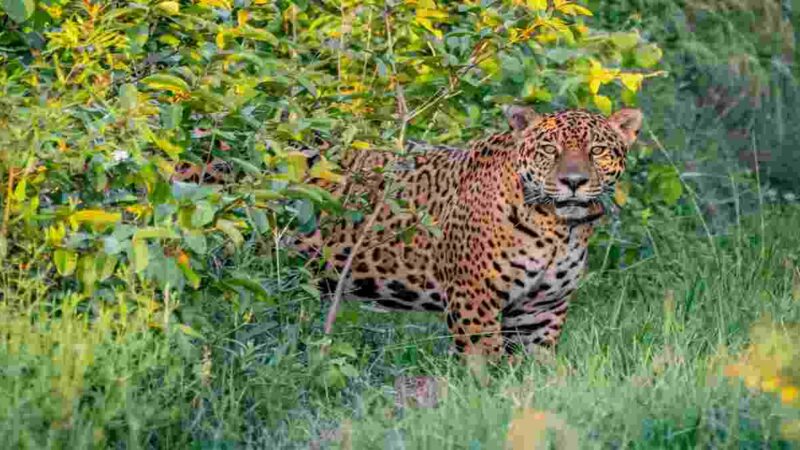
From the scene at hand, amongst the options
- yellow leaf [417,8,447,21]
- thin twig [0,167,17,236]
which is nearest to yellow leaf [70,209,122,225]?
thin twig [0,167,17,236]

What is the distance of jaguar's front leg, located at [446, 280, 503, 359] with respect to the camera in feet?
24.1

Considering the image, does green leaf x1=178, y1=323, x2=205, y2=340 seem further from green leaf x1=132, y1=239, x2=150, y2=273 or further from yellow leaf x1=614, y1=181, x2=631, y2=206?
yellow leaf x1=614, y1=181, x2=631, y2=206

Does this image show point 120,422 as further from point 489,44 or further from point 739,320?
point 739,320

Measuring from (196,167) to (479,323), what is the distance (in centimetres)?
143

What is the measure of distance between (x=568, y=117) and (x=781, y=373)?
2472 millimetres

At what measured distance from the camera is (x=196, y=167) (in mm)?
7625

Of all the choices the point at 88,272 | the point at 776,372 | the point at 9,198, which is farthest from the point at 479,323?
the point at 776,372

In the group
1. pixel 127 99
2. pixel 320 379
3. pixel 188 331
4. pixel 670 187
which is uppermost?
pixel 127 99

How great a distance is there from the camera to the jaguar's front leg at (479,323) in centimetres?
735

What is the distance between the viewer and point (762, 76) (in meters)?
9.98

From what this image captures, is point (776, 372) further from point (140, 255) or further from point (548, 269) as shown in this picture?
point (548, 269)

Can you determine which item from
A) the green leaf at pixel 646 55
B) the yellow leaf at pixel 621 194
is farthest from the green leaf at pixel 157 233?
the yellow leaf at pixel 621 194

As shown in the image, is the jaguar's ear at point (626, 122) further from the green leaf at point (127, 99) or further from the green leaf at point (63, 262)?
the green leaf at point (63, 262)

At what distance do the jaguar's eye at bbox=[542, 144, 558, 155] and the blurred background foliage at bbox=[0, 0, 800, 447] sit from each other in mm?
259
